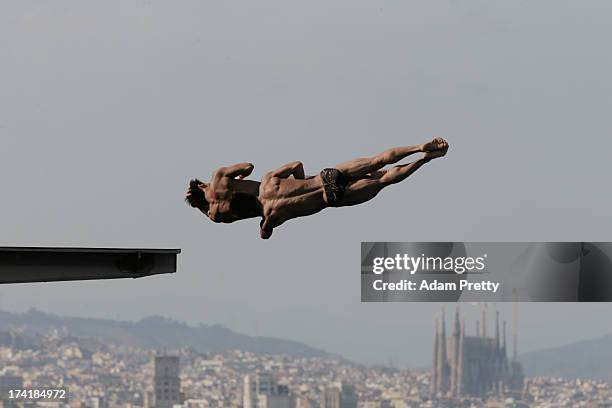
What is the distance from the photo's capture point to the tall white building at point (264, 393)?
372 feet

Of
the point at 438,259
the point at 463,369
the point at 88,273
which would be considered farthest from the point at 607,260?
the point at 463,369

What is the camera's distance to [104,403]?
106 m

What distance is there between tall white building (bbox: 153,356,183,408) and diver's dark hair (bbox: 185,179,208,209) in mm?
92873

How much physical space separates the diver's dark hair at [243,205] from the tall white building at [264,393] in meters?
100.0

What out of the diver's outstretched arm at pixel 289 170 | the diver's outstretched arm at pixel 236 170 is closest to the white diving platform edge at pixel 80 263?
the diver's outstretched arm at pixel 236 170

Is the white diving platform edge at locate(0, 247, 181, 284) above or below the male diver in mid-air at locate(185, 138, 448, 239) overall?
below

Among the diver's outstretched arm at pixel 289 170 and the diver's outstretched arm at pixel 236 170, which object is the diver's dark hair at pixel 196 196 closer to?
the diver's outstretched arm at pixel 236 170

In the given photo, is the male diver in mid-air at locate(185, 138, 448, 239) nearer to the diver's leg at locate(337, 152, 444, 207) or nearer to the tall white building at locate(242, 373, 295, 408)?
the diver's leg at locate(337, 152, 444, 207)

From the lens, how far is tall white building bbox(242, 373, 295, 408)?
11348 cm

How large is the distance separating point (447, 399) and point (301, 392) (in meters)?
14.4

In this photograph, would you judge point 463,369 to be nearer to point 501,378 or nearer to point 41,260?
point 501,378

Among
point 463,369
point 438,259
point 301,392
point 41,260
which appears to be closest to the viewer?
point 41,260

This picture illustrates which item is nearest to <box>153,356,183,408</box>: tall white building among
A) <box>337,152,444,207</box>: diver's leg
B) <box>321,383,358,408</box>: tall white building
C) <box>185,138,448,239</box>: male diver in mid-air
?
<box>321,383,358,408</box>: tall white building

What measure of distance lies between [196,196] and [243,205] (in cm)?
53
